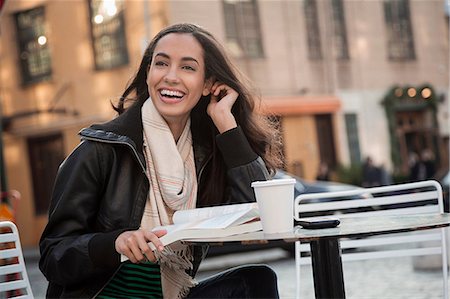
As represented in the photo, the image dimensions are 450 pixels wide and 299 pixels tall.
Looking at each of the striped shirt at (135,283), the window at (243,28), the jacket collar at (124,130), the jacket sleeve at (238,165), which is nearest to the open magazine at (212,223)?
the striped shirt at (135,283)

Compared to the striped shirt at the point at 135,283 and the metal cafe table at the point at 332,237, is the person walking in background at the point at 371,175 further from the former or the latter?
the metal cafe table at the point at 332,237

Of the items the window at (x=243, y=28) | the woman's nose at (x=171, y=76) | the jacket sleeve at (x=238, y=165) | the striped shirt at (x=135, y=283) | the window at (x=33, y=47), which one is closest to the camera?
the striped shirt at (x=135, y=283)

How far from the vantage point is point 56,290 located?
316 centimetres

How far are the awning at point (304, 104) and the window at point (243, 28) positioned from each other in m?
1.42

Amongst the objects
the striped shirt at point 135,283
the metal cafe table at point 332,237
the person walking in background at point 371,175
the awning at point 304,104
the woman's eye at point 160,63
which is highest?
the woman's eye at point 160,63

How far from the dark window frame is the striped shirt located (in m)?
20.8

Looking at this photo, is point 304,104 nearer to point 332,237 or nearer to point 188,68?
point 188,68

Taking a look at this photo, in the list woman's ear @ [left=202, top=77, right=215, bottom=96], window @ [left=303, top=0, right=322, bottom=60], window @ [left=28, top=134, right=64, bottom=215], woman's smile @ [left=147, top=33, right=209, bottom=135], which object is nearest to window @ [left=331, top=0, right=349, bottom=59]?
window @ [left=303, top=0, right=322, bottom=60]

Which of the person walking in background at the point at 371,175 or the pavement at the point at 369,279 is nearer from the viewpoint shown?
the pavement at the point at 369,279

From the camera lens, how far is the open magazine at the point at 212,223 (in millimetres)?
2738

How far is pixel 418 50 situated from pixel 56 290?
95.0 ft

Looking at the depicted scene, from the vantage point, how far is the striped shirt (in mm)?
3172

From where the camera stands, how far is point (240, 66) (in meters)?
22.9

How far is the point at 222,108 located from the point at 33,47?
74.3ft
